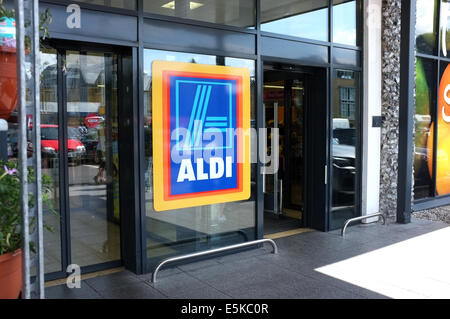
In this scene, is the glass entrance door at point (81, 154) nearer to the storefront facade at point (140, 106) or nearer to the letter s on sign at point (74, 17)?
the storefront facade at point (140, 106)

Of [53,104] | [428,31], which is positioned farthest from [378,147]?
[53,104]

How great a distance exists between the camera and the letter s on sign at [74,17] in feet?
12.9

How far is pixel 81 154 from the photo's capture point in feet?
14.5

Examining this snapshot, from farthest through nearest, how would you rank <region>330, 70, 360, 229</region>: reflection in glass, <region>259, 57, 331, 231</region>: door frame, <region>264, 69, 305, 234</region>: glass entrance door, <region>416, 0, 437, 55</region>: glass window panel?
1. <region>416, 0, 437, 55</region>: glass window panel
2. <region>264, 69, 305, 234</region>: glass entrance door
3. <region>330, 70, 360, 229</region>: reflection in glass
4. <region>259, 57, 331, 231</region>: door frame

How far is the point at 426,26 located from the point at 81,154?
612 centimetres

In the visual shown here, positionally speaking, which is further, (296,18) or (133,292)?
(296,18)

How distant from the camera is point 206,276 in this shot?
4426mm

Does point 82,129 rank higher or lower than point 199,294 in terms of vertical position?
higher

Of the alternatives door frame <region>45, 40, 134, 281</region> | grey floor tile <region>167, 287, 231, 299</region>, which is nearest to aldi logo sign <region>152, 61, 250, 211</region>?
door frame <region>45, 40, 134, 281</region>

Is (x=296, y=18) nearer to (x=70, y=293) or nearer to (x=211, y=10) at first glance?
(x=211, y=10)

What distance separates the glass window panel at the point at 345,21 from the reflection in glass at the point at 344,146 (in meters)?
0.44

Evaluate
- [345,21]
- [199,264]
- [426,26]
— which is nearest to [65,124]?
[199,264]

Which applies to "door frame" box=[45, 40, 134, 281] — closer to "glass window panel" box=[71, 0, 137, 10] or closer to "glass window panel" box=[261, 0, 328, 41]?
Result: "glass window panel" box=[71, 0, 137, 10]

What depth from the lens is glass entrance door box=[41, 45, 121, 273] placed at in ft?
13.8
